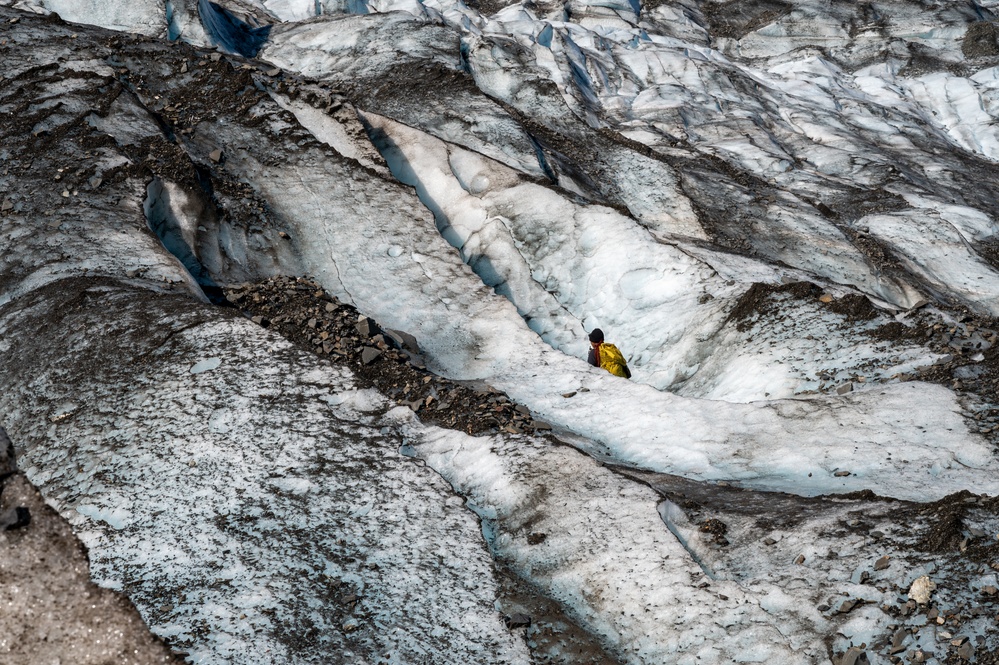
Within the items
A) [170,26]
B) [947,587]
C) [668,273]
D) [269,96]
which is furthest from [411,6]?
[947,587]

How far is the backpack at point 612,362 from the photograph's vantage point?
1422cm

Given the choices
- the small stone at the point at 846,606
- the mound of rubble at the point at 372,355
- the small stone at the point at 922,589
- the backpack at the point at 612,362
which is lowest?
the backpack at the point at 612,362

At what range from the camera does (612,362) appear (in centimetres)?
1425

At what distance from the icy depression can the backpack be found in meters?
0.84

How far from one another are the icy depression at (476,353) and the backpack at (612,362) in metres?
0.84

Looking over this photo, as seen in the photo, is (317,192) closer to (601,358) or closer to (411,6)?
(601,358)

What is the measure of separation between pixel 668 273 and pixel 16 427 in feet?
36.0

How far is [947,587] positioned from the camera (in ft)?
25.1

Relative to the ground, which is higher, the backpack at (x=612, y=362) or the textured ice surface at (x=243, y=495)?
the textured ice surface at (x=243, y=495)

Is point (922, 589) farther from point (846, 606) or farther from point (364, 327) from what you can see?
point (364, 327)

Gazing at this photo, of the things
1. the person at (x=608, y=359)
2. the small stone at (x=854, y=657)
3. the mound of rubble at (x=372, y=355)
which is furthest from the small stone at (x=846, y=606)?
the person at (x=608, y=359)

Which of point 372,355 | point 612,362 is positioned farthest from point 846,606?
point 612,362

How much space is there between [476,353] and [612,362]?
2.24 meters

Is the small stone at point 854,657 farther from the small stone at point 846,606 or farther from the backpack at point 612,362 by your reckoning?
the backpack at point 612,362
